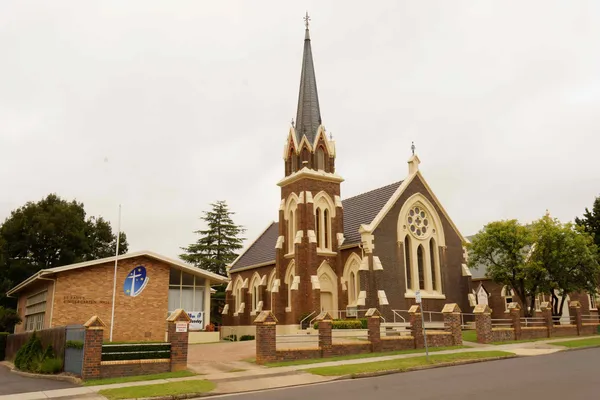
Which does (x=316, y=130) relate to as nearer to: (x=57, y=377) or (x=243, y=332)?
(x=243, y=332)

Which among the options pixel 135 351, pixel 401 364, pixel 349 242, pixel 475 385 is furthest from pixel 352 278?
pixel 475 385

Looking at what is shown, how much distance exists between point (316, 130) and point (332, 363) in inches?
862

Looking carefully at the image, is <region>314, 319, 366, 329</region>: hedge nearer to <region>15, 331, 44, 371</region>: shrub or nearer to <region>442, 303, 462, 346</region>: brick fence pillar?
<region>442, 303, 462, 346</region>: brick fence pillar

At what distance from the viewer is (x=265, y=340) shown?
21.5 meters

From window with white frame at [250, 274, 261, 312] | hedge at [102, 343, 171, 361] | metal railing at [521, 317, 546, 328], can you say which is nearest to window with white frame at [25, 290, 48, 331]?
hedge at [102, 343, 171, 361]

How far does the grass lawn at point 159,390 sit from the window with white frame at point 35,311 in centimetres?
1558

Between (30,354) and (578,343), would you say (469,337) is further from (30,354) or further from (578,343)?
(30,354)

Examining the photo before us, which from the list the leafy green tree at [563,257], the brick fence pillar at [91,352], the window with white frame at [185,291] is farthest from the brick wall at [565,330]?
the brick fence pillar at [91,352]

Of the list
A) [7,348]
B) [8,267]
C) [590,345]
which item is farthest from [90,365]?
[8,267]

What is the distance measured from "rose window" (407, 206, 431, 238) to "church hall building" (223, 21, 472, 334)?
0.07 m

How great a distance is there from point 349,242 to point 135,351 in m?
20.1

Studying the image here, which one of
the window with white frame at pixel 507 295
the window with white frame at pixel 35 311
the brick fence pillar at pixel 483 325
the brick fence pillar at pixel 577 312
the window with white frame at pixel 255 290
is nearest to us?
the brick fence pillar at pixel 483 325

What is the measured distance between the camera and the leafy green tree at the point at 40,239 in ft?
167

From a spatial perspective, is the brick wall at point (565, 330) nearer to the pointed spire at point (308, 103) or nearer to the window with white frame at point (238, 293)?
the pointed spire at point (308, 103)
